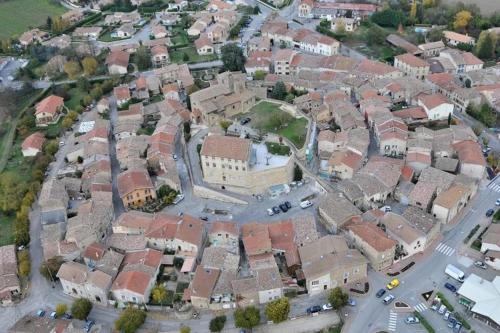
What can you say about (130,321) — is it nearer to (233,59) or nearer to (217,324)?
(217,324)

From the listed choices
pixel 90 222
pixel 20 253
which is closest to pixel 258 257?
pixel 90 222

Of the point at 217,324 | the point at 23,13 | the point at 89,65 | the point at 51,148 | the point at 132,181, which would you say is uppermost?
the point at 89,65

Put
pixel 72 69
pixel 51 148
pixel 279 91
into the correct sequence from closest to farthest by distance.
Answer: pixel 51 148 → pixel 279 91 → pixel 72 69

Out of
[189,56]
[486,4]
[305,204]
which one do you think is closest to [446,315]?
[305,204]

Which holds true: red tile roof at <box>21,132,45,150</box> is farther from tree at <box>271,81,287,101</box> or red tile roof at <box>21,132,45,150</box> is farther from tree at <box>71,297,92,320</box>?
tree at <box>271,81,287,101</box>

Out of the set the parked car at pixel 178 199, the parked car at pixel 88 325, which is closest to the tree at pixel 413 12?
the parked car at pixel 178 199
